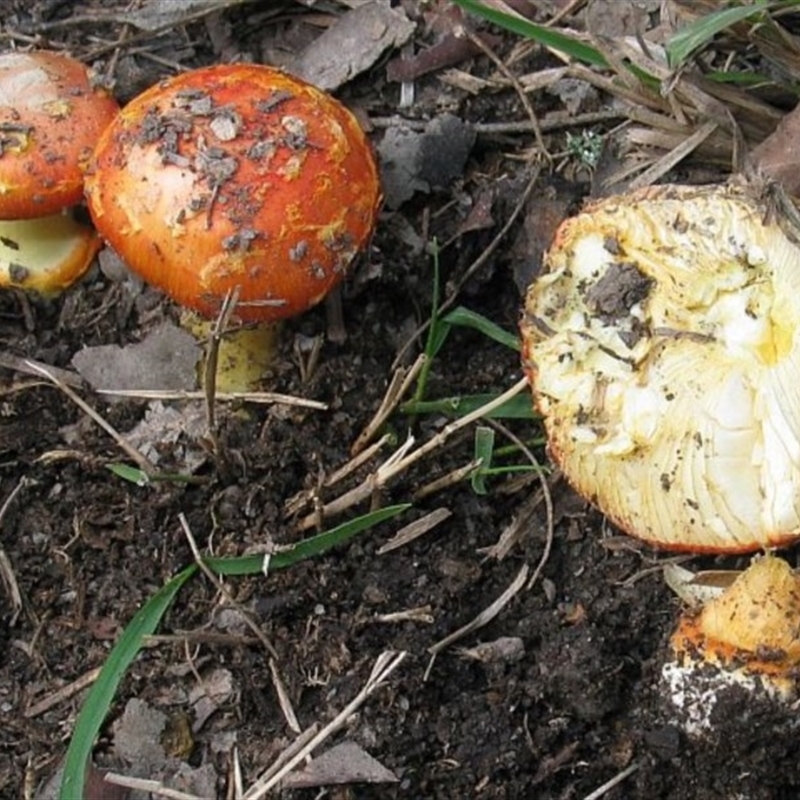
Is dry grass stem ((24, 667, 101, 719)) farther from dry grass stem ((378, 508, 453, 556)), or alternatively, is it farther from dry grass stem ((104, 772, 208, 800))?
dry grass stem ((378, 508, 453, 556))

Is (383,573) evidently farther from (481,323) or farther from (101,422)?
(101,422)

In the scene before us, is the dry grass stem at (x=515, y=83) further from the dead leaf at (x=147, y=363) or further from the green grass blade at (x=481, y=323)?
the dead leaf at (x=147, y=363)

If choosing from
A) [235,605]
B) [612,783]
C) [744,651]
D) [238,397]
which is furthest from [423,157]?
[612,783]

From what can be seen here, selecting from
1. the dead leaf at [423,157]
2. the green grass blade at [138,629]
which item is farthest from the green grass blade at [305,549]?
the dead leaf at [423,157]

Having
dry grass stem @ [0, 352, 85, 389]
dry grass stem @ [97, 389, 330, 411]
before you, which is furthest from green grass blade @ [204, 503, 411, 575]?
dry grass stem @ [0, 352, 85, 389]

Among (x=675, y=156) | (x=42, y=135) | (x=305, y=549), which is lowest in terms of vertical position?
(x=305, y=549)

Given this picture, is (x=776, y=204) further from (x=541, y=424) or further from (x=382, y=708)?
(x=382, y=708)
